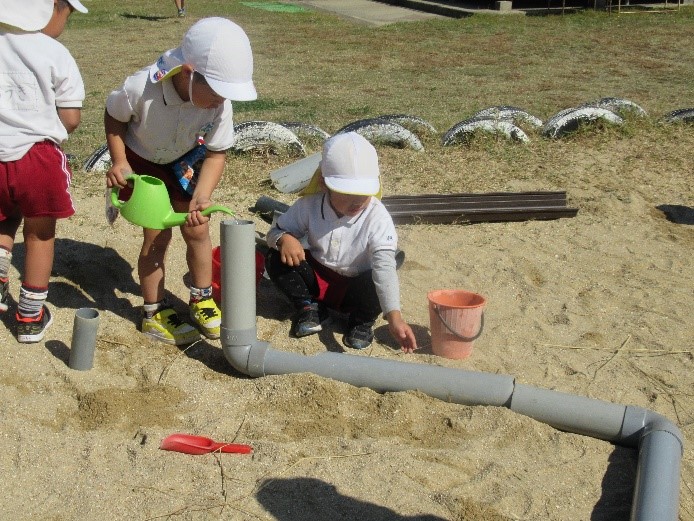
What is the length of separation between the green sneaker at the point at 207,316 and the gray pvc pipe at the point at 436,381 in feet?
1.32

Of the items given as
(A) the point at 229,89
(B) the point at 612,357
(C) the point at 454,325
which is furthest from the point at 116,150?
(B) the point at 612,357

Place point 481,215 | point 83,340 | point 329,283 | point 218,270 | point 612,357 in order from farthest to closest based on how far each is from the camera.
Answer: point 481,215, point 218,270, point 329,283, point 612,357, point 83,340

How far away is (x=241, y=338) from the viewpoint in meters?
3.71

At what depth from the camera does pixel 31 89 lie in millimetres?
3623

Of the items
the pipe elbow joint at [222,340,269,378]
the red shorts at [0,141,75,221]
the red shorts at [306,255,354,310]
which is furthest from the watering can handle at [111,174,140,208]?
the red shorts at [306,255,354,310]

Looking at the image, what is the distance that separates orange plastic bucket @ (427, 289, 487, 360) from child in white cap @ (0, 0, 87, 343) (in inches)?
60.9

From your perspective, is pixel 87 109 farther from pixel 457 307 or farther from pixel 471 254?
pixel 457 307

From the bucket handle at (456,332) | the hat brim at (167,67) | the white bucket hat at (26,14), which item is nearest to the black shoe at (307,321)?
the bucket handle at (456,332)

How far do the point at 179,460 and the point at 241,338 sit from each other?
27.0 inches

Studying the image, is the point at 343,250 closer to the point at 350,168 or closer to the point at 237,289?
the point at 350,168

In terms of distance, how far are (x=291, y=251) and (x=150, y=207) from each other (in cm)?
66

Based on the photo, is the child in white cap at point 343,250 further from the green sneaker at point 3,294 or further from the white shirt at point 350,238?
the green sneaker at point 3,294

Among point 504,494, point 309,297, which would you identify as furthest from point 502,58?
point 504,494

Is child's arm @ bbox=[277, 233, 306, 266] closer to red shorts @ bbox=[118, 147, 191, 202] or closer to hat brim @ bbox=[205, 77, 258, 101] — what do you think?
red shorts @ bbox=[118, 147, 191, 202]
